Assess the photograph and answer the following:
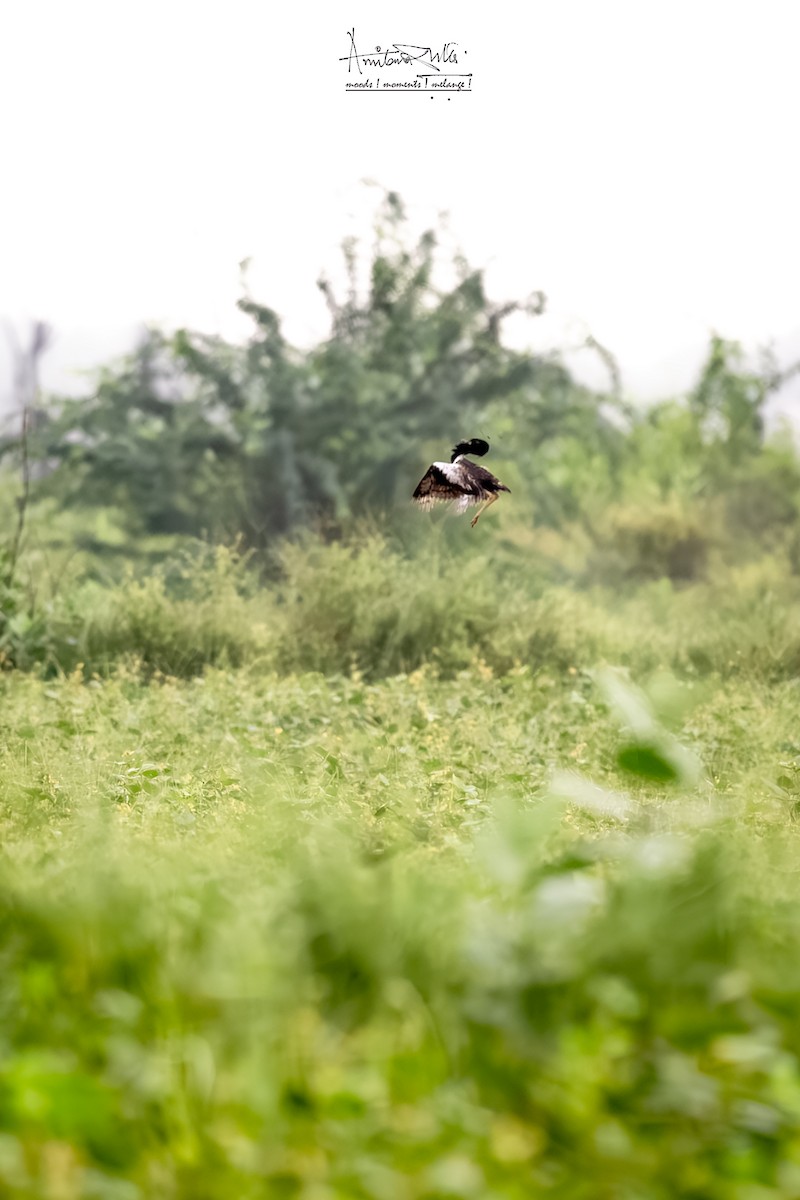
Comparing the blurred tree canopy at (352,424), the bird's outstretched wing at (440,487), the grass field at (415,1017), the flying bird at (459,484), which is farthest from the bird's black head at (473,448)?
the blurred tree canopy at (352,424)

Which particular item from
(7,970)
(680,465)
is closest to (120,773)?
(7,970)

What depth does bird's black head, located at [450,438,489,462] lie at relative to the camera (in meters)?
3.84

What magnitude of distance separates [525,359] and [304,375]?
6.88 feet

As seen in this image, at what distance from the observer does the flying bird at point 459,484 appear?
12.1 ft

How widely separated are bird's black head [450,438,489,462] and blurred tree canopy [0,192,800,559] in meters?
7.32

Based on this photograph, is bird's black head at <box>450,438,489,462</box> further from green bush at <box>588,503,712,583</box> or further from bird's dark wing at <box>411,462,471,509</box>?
green bush at <box>588,503,712,583</box>

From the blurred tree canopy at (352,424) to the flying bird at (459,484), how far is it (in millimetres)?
7442

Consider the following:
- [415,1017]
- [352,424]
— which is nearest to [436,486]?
[415,1017]

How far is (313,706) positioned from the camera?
242 inches

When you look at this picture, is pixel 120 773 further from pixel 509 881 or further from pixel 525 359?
pixel 525 359

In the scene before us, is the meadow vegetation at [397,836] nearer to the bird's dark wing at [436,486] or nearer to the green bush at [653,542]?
the green bush at [653,542]

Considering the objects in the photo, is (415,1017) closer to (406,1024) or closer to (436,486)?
(406,1024)

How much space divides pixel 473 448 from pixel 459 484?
0.79ft

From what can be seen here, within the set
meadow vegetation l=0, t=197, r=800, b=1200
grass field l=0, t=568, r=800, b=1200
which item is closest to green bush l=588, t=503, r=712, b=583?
meadow vegetation l=0, t=197, r=800, b=1200
